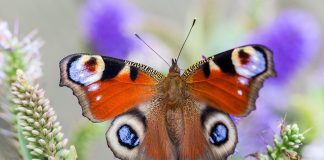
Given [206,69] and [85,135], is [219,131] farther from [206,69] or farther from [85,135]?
[85,135]

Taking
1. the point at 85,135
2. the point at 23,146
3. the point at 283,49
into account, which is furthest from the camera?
the point at 283,49

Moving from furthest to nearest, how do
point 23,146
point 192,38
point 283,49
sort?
point 192,38
point 283,49
point 23,146

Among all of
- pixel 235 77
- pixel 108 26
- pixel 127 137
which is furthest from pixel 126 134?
pixel 108 26

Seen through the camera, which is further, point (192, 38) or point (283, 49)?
point (192, 38)

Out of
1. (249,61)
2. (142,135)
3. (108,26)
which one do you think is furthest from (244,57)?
(108,26)

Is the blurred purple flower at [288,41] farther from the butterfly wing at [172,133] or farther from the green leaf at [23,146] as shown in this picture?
the green leaf at [23,146]

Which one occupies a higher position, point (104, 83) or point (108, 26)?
point (108, 26)

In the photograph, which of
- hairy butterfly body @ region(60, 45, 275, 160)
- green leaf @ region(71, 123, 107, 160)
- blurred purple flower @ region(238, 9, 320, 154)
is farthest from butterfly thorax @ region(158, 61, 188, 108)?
blurred purple flower @ region(238, 9, 320, 154)

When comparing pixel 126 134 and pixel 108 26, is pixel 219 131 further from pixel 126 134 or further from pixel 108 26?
pixel 108 26
